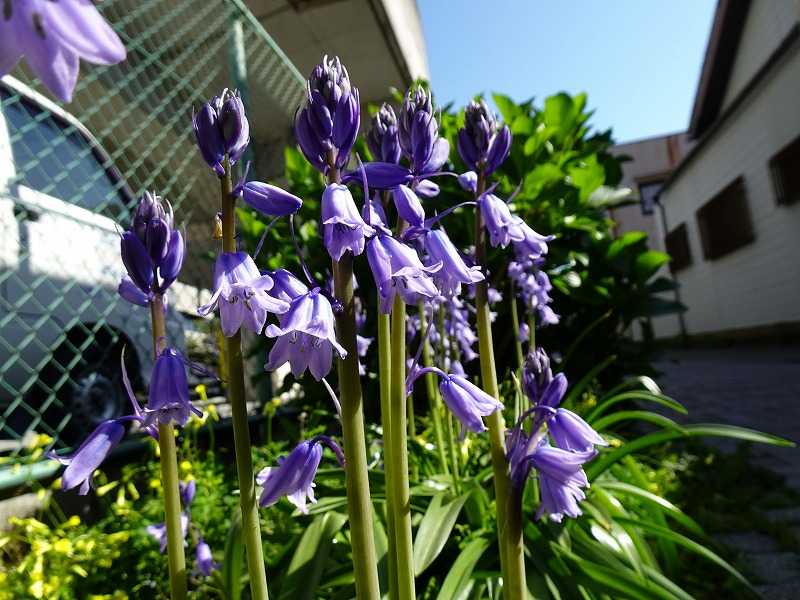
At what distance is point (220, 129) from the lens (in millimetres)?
794

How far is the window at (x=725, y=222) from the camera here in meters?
12.8

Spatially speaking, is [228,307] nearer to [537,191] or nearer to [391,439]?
[391,439]

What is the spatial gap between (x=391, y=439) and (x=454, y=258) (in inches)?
11.7

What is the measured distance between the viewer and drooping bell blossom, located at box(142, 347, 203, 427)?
751 millimetres

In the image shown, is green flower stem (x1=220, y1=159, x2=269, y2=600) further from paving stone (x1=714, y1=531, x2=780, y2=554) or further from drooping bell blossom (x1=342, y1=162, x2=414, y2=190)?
paving stone (x1=714, y1=531, x2=780, y2=554)

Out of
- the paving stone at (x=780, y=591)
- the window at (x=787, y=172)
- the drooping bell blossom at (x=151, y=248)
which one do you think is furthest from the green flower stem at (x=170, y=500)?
the window at (x=787, y=172)

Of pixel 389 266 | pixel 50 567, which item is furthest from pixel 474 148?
pixel 50 567

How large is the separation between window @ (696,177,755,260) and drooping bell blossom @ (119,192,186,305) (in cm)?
1415

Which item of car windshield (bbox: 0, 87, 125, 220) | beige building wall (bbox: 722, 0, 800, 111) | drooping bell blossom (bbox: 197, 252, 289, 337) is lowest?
drooping bell blossom (bbox: 197, 252, 289, 337)

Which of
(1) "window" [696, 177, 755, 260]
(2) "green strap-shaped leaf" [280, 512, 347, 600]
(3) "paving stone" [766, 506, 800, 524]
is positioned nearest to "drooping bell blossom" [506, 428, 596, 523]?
(2) "green strap-shaped leaf" [280, 512, 347, 600]

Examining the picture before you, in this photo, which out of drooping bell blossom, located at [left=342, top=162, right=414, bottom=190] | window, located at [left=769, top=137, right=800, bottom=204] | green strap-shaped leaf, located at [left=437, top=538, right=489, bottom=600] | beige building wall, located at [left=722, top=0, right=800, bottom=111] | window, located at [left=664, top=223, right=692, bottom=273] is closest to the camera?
drooping bell blossom, located at [left=342, top=162, right=414, bottom=190]

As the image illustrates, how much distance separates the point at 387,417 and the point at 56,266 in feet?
10.5

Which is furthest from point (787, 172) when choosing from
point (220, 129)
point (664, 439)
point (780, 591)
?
point (220, 129)

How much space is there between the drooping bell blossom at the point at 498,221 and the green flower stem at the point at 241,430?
1.55 ft
